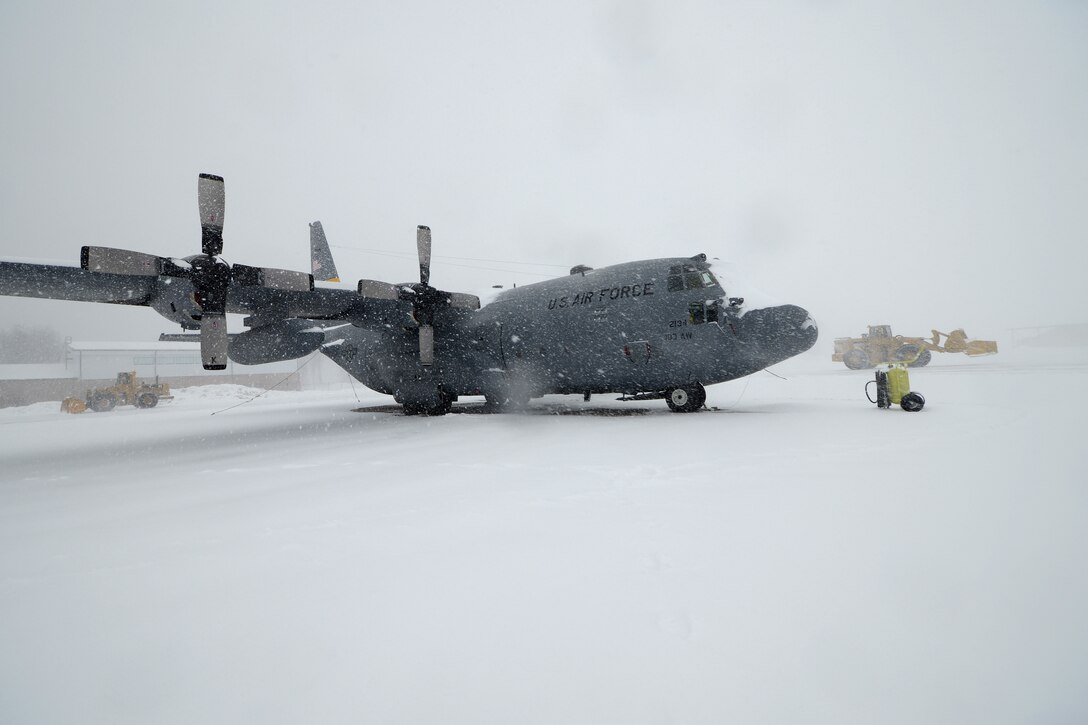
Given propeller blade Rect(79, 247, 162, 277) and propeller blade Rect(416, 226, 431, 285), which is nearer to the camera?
propeller blade Rect(79, 247, 162, 277)

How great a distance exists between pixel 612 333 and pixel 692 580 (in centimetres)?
856

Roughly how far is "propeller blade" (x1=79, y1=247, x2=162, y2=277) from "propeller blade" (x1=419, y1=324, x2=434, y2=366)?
202 inches

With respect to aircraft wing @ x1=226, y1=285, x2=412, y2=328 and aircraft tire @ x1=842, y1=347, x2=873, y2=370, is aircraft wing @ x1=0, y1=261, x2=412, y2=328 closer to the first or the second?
aircraft wing @ x1=226, y1=285, x2=412, y2=328

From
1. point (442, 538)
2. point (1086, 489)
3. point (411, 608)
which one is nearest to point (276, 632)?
point (411, 608)

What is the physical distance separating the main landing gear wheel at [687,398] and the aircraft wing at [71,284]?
10869 mm

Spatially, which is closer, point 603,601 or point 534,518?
point 603,601


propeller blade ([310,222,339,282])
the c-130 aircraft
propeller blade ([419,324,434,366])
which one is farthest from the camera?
propeller blade ([310,222,339,282])

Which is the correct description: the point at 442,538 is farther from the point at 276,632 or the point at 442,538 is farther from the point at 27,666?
the point at 27,666

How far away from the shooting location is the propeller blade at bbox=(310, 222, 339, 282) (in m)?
18.3

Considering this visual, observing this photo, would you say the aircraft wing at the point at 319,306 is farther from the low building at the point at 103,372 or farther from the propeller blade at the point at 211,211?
the low building at the point at 103,372

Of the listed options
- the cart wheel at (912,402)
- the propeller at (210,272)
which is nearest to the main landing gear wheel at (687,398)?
the cart wheel at (912,402)

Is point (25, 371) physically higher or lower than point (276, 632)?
higher

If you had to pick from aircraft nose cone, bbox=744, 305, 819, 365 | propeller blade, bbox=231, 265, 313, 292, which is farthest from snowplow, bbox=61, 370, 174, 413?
aircraft nose cone, bbox=744, 305, 819, 365

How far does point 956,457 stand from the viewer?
5008 millimetres
